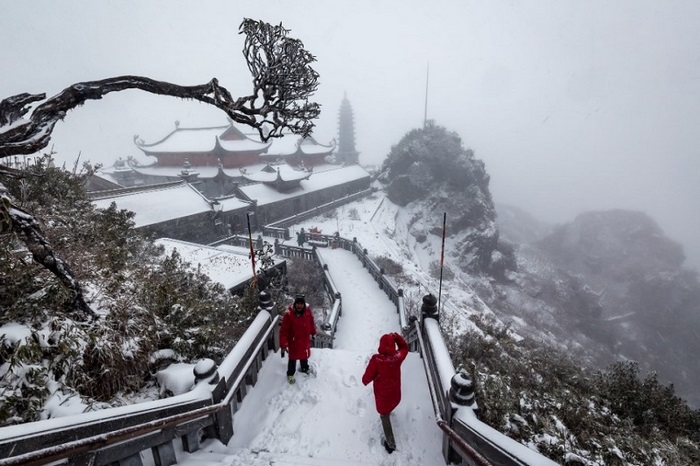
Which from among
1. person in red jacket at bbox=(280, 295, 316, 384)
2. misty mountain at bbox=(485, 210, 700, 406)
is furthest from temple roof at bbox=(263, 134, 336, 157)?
person in red jacket at bbox=(280, 295, 316, 384)

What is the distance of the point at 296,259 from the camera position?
59.6ft

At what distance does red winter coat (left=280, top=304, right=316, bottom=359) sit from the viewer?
15.9 ft

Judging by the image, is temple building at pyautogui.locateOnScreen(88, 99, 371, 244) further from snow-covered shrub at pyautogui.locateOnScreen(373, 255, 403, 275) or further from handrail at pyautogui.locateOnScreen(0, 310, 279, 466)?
handrail at pyautogui.locateOnScreen(0, 310, 279, 466)

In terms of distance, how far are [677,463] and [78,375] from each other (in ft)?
27.6

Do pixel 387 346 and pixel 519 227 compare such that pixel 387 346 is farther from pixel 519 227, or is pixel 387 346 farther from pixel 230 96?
pixel 519 227

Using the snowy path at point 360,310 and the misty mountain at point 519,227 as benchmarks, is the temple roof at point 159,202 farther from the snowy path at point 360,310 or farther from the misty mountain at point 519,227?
the misty mountain at point 519,227

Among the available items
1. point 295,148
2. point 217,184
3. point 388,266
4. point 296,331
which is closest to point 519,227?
point 295,148

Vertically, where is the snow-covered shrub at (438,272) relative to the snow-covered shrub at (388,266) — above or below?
below

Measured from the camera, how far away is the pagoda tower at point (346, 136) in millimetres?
59062

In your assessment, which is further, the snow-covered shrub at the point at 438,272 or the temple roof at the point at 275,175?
the temple roof at the point at 275,175

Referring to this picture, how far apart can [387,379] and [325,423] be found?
115 cm

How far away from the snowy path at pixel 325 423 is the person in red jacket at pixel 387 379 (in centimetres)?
26

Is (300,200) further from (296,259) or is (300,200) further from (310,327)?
(310,327)

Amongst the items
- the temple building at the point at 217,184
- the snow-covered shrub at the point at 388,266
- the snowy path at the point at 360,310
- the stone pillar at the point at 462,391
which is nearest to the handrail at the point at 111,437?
the stone pillar at the point at 462,391
